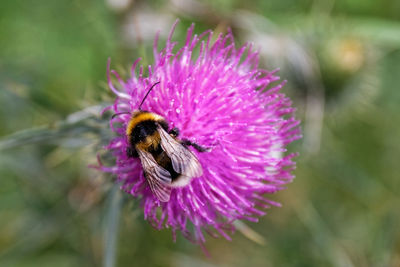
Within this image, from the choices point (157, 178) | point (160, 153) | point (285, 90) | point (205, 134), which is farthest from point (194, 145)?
point (285, 90)

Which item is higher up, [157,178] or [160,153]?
[160,153]

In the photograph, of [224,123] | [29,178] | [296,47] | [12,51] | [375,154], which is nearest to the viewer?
[224,123]

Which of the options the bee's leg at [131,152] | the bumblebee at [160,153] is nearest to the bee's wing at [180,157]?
the bumblebee at [160,153]

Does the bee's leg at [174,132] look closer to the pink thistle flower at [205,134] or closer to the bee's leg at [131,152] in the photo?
the pink thistle flower at [205,134]

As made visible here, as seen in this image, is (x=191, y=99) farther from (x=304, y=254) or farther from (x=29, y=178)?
(x=304, y=254)

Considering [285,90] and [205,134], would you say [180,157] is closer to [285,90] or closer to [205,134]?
[205,134]

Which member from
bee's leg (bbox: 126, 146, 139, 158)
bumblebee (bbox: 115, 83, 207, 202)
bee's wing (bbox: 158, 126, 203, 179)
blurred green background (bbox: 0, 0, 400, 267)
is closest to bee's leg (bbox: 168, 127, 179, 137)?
bumblebee (bbox: 115, 83, 207, 202)

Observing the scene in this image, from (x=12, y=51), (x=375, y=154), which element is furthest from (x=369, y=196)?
(x=12, y=51)

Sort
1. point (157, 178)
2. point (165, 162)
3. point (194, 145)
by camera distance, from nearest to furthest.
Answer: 1. point (157, 178)
2. point (165, 162)
3. point (194, 145)
